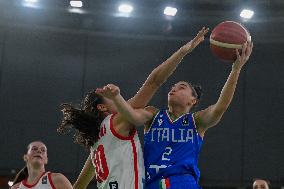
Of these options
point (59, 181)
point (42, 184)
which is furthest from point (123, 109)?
point (42, 184)

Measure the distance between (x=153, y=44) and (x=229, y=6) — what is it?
2.03m

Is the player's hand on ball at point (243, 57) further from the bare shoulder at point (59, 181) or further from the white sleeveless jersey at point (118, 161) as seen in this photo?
the bare shoulder at point (59, 181)

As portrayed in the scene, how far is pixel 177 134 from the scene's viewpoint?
13.1ft

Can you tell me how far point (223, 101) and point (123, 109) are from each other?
0.75m

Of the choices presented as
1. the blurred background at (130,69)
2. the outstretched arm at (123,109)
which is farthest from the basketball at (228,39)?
the blurred background at (130,69)

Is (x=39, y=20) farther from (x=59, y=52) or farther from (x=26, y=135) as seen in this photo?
(x=26, y=135)

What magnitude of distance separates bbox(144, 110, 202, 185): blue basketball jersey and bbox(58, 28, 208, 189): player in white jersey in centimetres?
11

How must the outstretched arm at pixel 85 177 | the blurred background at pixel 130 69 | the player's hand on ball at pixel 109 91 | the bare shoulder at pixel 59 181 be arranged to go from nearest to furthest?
the player's hand on ball at pixel 109 91 < the outstretched arm at pixel 85 177 < the bare shoulder at pixel 59 181 < the blurred background at pixel 130 69

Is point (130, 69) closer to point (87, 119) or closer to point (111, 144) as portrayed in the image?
point (87, 119)

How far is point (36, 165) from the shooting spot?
5672mm

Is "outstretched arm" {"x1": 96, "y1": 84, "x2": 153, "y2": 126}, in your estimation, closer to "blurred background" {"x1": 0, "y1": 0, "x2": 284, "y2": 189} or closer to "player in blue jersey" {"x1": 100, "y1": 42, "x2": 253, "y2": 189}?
"player in blue jersey" {"x1": 100, "y1": 42, "x2": 253, "y2": 189}

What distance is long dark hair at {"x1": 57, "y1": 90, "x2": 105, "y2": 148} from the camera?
416cm

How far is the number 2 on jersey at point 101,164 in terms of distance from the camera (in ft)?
13.0

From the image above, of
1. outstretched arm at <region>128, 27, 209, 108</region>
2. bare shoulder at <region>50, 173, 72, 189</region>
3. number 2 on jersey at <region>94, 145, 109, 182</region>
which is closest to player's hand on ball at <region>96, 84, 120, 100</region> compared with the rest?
outstretched arm at <region>128, 27, 209, 108</region>
